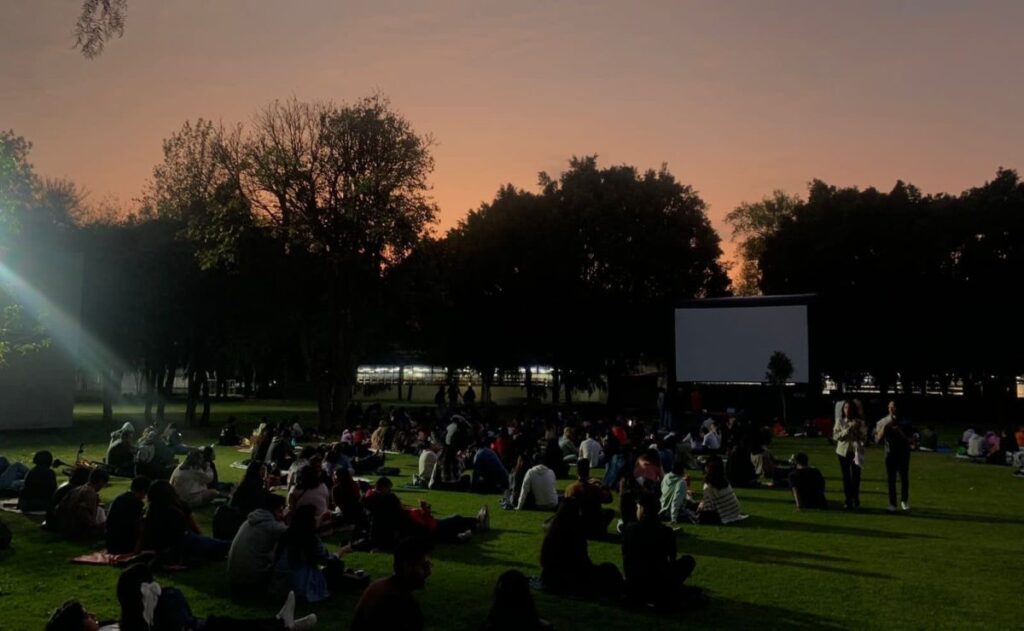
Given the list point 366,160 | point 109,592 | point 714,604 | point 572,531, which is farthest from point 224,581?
point 366,160

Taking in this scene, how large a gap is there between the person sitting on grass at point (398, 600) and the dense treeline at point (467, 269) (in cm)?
2811

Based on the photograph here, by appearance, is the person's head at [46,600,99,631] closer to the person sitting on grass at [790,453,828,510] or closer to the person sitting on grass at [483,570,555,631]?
the person sitting on grass at [483,570,555,631]

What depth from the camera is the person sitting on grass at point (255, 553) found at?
8.97 m

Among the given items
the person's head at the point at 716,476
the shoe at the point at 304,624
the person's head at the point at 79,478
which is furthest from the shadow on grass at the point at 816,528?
the person's head at the point at 79,478

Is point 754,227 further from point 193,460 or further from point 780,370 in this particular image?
point 193,460

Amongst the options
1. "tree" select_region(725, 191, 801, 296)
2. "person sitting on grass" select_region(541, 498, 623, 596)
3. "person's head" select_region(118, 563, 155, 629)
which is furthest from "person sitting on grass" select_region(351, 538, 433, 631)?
"tree" select_region(725, 191, 801, 296)

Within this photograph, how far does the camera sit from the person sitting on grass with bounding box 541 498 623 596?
8.93m

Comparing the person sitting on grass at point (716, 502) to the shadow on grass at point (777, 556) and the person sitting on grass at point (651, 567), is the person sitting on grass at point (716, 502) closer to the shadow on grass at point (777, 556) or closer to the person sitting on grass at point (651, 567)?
the shadow on grass at point (777, 556)

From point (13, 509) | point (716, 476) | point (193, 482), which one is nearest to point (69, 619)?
point (193, 482)

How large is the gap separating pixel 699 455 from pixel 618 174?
25.0m

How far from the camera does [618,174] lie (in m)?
47.5

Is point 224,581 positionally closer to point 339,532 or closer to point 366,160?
point 339,532

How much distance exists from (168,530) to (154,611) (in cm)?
382

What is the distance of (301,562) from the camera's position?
8.69 metres
